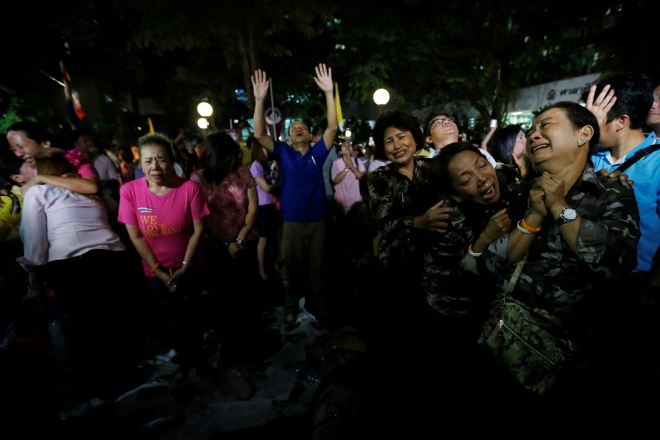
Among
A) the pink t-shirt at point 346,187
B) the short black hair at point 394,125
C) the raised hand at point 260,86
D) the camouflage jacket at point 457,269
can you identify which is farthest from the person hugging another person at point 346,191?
the camouflage jacket at point 457,269

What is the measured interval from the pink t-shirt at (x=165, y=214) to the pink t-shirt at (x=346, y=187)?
3.46 meters

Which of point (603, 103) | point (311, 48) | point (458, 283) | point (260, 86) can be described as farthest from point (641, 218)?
point (311, 48)

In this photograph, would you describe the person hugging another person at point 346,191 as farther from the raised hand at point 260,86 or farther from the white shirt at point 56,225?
the white shirt at point 56,225

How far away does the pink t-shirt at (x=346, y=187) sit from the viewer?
19.9ft

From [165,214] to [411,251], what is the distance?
2214 millimetres

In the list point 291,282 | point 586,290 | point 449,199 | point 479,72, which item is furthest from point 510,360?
point 479,72

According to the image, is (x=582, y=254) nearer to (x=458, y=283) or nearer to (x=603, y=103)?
(x=458, y=283)

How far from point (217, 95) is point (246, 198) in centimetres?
1831

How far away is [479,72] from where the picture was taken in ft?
50.7

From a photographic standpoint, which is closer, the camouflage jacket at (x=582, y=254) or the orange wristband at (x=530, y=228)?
the camouflage jacket at (x=582, y=254)

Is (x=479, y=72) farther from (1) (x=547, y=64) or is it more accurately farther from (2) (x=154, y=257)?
(2) (x=154, y=257)

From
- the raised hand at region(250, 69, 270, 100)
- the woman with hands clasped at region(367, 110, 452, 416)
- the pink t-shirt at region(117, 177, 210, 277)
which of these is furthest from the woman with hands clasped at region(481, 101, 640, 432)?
the raised hand at region(250, 69, 270, 100)

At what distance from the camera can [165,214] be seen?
2844mm

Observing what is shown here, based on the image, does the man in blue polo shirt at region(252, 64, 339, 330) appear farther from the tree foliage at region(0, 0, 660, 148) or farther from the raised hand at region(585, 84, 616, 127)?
the tree foliage at region(0, 0, 660, 148)
